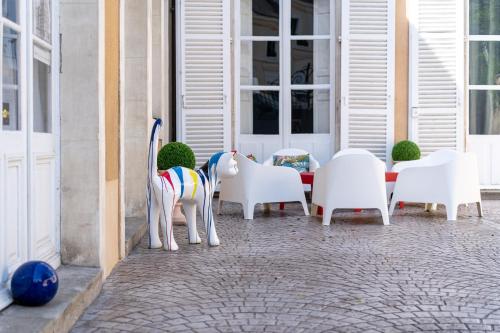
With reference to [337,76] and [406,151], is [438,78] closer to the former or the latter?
[406,151]

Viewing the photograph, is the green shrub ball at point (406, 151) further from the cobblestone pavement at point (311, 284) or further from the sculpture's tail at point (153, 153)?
the sculpture's tail at point (153, 153)

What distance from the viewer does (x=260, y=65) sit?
1098cm

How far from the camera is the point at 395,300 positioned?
392 centimetres

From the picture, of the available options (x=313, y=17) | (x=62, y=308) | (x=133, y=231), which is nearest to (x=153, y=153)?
(x=133, y=231)

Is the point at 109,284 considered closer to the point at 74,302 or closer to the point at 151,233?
the point at 74,302

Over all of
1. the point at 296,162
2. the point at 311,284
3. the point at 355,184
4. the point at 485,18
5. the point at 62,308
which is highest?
the point at 485,18

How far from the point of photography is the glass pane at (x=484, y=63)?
10836 mm

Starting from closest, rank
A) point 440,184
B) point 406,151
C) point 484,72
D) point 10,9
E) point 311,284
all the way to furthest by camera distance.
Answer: point 10,9 < point 311,284 < point 440,184 < point 406,151 < point 484,72

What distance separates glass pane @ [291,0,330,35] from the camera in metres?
11.0

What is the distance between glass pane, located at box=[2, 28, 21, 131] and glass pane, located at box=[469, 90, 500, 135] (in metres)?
8.38

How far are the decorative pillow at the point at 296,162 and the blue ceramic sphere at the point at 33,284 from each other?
21.8 feet

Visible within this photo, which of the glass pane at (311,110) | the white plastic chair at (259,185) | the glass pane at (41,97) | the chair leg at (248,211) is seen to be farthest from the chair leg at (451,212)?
the glass pane at (41,97)

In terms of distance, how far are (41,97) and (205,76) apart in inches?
257

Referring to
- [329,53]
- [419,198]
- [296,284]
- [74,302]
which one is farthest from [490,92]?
[74,302]
